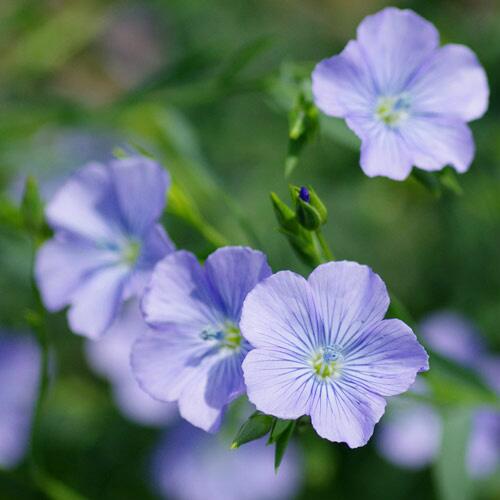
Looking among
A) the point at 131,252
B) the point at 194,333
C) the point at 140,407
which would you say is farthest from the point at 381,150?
the point at 140,407

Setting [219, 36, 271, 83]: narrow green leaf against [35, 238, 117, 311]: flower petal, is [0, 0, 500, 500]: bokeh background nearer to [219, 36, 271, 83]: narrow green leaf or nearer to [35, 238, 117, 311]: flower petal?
[219, 36, 271, 83]: narrow green leaf

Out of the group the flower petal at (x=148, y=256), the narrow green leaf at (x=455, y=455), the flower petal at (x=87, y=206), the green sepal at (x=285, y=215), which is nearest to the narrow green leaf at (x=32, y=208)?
the flower petal at (x=87, y=206)

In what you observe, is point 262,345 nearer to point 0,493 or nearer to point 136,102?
point 136,102

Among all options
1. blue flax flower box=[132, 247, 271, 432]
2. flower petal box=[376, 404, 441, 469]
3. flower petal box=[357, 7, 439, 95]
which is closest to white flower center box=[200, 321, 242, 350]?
blue flax flower box=[132, 247, 271, 432]

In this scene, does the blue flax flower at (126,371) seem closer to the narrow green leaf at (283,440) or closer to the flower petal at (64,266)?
the flower petal at (64,266)

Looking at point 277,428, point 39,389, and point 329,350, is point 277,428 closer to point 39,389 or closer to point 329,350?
point 329,350

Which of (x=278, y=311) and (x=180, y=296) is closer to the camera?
(x=278, y=311)

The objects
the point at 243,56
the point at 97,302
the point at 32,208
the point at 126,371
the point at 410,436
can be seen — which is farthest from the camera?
the point at 126,371
